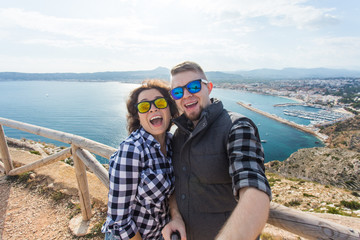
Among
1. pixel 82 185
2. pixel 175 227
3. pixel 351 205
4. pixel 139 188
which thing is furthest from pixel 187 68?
pixel 351 205

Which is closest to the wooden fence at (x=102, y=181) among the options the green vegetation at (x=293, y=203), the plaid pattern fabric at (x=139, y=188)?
the plaid pattern fabric at (x=139, y=188)

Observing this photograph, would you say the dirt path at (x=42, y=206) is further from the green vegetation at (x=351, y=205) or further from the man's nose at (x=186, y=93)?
the green vegetation at (x=351, y=205)

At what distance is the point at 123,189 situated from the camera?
1.28 m

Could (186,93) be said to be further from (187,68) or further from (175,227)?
(175,227)

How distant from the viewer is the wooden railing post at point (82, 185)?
2902 mm


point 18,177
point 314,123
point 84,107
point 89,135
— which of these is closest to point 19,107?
point 84,107

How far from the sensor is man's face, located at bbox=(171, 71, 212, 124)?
4.98 feet

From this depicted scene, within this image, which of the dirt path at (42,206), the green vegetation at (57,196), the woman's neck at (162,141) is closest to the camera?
the woman's neck at (162,141)

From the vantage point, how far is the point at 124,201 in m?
1.29

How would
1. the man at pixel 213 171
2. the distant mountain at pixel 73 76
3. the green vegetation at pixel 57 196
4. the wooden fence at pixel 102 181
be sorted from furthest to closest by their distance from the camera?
the distant mountain at pixel 73 76, the green vegetation at pixel 57 196, the wooden fence at pixel 102 181, the man at pixel 213 171

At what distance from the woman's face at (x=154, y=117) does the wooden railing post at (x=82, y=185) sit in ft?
5.70

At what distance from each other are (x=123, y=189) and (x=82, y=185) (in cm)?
217

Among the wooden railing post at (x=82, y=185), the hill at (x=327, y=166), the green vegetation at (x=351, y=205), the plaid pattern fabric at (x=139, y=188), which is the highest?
the plaid pattern fabric at (x=139, y=188)

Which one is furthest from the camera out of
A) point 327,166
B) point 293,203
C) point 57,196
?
point 327,166
